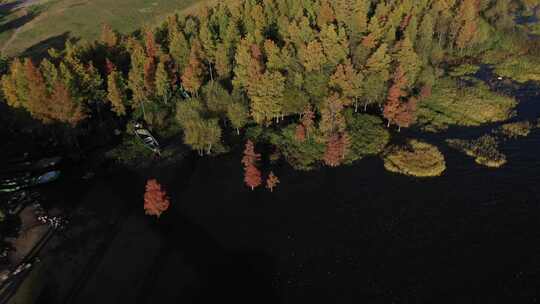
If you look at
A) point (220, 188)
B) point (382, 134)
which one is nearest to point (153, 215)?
point (220, 188)

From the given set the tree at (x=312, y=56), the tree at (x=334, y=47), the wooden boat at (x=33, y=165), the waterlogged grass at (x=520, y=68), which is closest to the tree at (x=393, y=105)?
the tree at (x=334, y=47)

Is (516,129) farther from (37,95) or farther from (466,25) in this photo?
(37,95)

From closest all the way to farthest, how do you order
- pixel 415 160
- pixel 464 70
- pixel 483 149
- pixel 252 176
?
pixel 252 176
pixel 415 160
pixel 483 149
pixel 464 70

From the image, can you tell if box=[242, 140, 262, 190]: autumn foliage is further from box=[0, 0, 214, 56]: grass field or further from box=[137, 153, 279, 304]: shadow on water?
box=[0, 0, 214, 56]: grass field

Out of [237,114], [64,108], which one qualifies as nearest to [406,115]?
[237,114]

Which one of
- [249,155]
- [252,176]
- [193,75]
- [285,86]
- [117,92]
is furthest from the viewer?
[193,75]

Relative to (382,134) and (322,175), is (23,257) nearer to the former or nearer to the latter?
(322,175)
